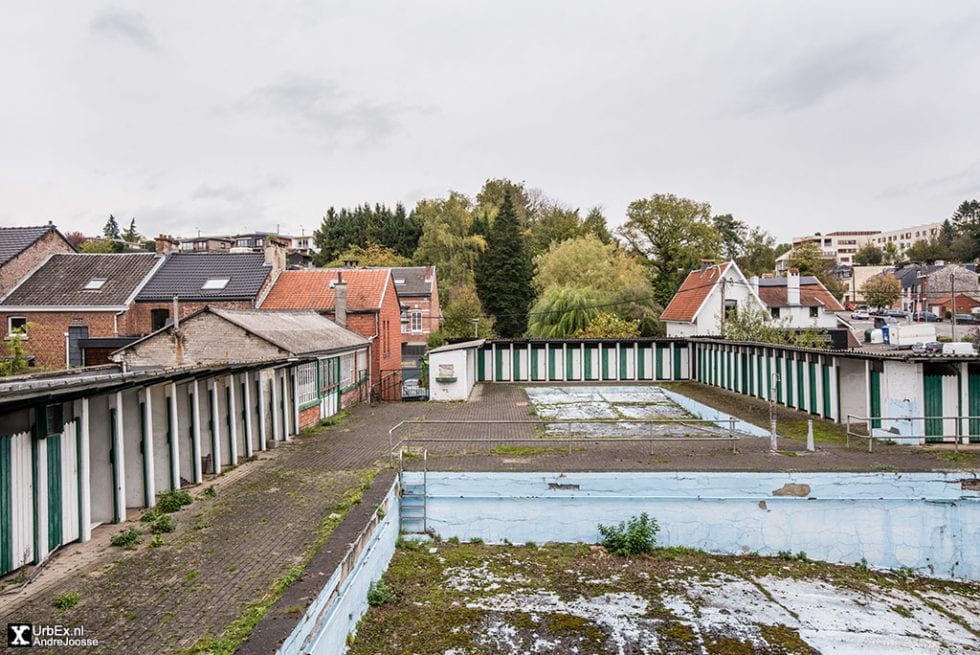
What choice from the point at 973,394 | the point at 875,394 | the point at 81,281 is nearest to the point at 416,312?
the point at 81,281

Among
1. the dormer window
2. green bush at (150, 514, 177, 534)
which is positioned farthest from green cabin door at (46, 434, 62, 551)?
the dormer window

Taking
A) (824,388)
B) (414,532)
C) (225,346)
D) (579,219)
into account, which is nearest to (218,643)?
(414,532)

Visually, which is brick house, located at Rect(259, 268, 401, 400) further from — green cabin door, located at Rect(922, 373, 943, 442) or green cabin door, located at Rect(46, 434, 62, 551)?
green cabin door, located at Rect(922, 373, 943, 442)

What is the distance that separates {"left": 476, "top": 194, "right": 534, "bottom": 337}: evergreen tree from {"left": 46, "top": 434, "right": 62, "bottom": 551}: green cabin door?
1613 inches

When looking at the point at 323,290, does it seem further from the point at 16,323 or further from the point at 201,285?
the point at 16,323

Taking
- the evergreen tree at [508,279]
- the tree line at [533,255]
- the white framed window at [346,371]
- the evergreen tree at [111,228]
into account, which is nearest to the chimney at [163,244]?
the tree line at [533,255]

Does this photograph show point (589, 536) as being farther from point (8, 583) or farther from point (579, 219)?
point (579, 219)

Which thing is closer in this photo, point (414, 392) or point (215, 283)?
point (215, 283)

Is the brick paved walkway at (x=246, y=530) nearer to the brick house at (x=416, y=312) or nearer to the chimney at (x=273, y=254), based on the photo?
the chimney at (x=273, y=254)

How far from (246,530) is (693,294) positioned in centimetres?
3456

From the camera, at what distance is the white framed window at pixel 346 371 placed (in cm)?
2206

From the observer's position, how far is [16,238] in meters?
28.1

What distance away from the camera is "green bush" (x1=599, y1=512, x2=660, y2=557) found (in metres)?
11.4

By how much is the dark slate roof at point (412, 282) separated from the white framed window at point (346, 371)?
18.5 metres
